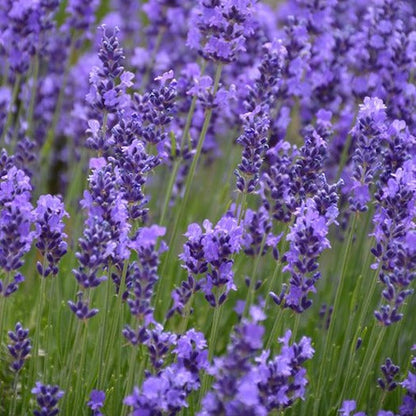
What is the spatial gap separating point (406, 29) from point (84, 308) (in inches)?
103

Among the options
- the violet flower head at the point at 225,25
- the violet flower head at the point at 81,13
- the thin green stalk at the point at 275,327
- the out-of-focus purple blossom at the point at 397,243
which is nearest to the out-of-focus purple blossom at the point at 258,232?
the thin green stalk at the point at 275,327

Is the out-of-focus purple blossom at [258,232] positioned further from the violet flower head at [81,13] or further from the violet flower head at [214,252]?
the violet flower head at [81,13]

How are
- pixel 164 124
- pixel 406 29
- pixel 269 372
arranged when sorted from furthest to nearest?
1. pixel 406 29
2. pixel 164 124
3. pixel 269 372

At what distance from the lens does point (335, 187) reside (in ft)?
8.77

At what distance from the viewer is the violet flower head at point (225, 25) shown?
124 inches

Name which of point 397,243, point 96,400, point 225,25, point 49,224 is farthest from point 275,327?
point 225,25

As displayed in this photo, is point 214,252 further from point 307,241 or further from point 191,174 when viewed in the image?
point 191,174

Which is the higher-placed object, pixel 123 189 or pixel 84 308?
pixel 123 189

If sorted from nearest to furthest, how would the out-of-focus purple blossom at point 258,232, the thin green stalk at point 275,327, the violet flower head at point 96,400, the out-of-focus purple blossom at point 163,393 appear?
1. the out-of-focus purple blossom at point 163,393
2. the violet flower head at point 96,400
3. the thin green stalk at point 275,327
4. the out-of-focus purple blossom at point 258,232

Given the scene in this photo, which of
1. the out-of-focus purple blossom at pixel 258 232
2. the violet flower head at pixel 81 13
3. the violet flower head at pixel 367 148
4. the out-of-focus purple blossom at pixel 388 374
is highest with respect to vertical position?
the violet flower head at pixel 81 13

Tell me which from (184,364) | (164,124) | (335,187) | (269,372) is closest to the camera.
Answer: (269,372)

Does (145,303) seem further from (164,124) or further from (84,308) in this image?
(164,124)

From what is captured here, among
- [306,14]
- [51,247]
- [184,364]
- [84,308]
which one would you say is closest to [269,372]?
[184,364]

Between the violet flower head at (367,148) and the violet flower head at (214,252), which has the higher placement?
the violet flower head at (367,148)
